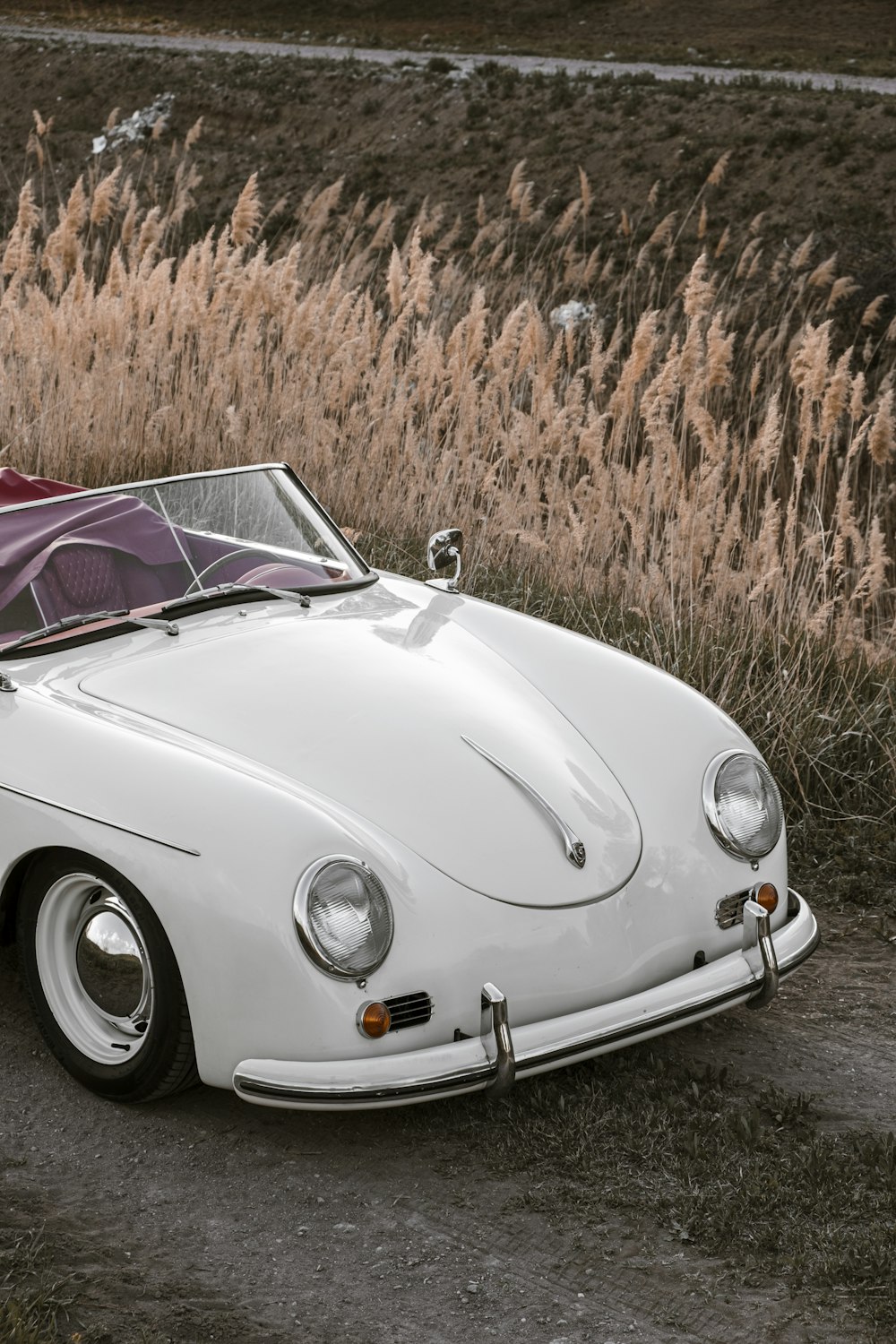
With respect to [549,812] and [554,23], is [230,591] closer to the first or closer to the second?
[549,812]

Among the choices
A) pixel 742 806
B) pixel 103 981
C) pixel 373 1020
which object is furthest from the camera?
pixel 742 806

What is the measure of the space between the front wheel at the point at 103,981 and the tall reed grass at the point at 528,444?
253 cm

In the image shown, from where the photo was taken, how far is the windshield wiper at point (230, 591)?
3.51 metres

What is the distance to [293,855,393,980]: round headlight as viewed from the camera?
255 centimetres

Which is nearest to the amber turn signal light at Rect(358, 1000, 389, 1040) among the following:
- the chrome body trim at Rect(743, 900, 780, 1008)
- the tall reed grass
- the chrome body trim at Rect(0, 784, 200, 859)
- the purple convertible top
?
the chrome body trim at Rect(0, 784, 200, 859)

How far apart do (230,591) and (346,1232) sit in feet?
5.49

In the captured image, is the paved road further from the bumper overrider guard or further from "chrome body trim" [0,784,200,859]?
"chrome body trim" [0,784,200,859]

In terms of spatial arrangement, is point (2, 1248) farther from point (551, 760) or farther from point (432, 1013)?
point (551, 760)

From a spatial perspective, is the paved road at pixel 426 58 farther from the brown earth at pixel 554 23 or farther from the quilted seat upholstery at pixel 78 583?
the quilted seat upholstery at pixel 78 583

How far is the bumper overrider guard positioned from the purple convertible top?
4.83 feet

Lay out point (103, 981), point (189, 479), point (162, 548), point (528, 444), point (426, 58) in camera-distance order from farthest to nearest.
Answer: point (426, 58) → point (528, 444) → point (189, 479) → point (162, 548) → point (103, 981)

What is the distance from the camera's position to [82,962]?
2.89 metres

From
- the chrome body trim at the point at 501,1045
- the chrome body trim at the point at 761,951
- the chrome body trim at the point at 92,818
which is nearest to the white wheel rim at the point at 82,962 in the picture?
the chrome body trim at the point at 92,818

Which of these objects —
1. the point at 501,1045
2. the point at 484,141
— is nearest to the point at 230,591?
the point at 501,1045
